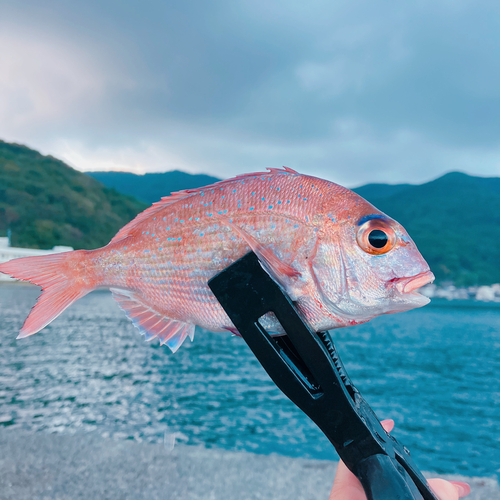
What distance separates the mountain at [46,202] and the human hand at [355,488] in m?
39.6

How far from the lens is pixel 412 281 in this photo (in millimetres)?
854

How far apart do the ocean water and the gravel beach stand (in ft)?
26.8

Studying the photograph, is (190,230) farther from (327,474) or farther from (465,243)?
(465,243)

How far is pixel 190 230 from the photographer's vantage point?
0.92 m

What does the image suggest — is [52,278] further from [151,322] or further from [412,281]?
[412,281]

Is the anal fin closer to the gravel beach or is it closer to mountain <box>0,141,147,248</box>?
the gravel beach

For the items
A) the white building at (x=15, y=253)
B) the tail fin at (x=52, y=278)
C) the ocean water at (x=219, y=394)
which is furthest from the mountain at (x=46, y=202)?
the tail fin at (x=52, y=278)

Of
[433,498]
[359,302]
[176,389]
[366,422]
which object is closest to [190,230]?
[359,302]

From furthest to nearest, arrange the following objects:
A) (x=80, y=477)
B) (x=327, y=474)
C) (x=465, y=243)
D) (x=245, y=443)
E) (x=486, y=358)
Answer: (x=465, y=243), (x=486, y=358), (x=245, y=443), (x=327, y=474), (x=80, y=477)

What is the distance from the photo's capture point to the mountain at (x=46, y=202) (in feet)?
154

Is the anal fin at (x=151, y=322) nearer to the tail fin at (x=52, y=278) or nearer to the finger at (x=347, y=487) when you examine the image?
the tail fin at (x=52, y=278)

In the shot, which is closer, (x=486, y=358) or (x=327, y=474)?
(x=327, y=474)

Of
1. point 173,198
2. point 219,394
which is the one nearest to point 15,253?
point 219,394

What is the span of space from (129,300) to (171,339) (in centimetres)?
17
